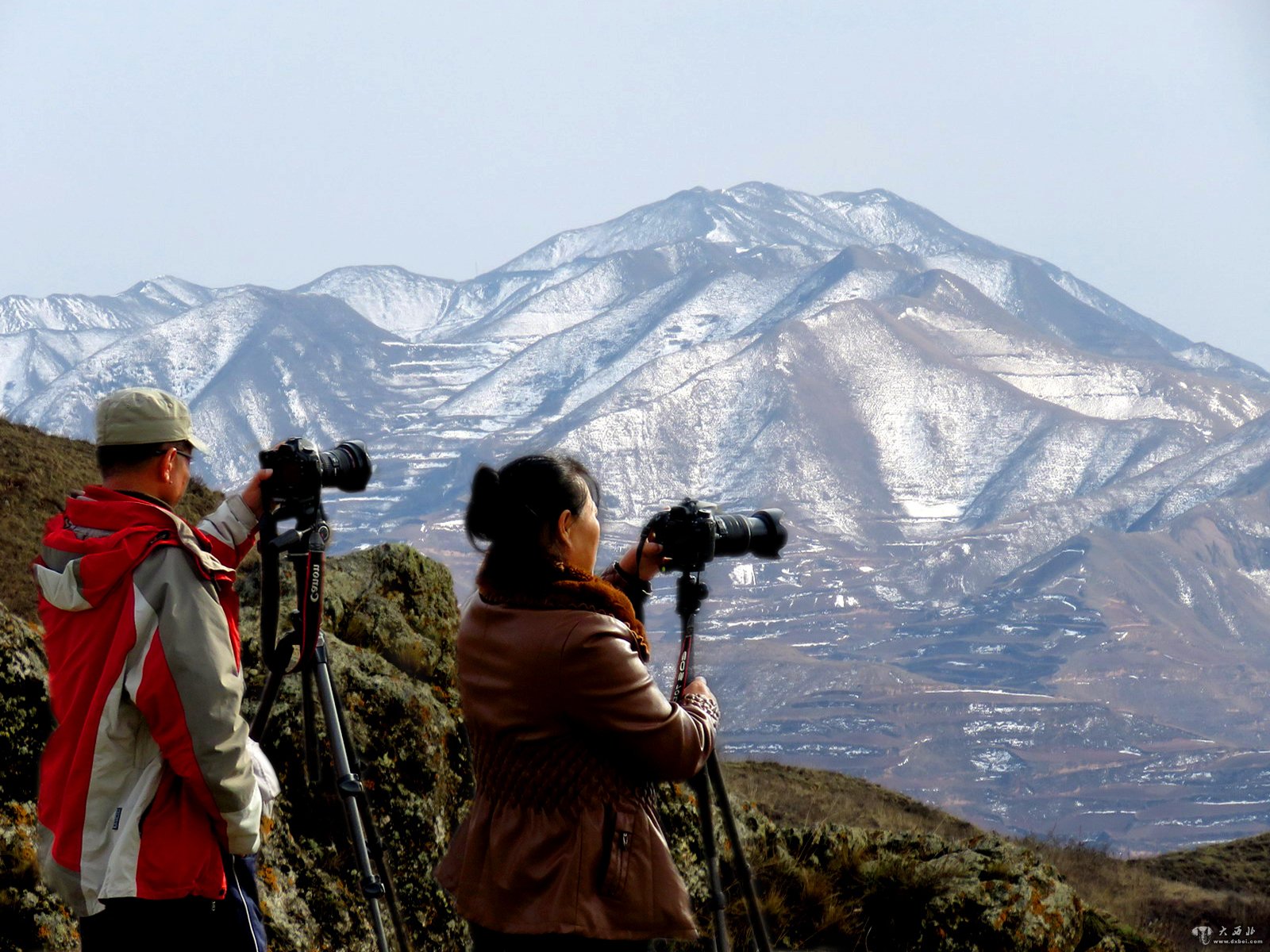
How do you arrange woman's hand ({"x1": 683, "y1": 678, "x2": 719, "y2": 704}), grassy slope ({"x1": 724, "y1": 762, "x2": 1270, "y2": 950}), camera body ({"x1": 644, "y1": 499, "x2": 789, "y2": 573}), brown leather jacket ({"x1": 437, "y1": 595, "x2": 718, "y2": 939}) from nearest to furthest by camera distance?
brown leather jacket ({"x1": 437, "y1": 595, "x2": 718, "y2": 939}), woman's hand ({"x1": 683, "y1": 678, "x2": 719, "y2": 704}), camera body ({"x1": 644, "y1": 499, "x2": 789, "y2": 573}), grassy slope ({"x1": 724, "y1": 762, "x2": 1270, "y2": 950})

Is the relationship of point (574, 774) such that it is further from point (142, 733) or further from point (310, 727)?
point (310, 727)

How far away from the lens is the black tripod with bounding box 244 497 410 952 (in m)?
3.50

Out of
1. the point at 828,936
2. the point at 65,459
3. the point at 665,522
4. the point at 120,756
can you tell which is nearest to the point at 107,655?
the point at 120,756

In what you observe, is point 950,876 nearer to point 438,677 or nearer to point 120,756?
point 438,677

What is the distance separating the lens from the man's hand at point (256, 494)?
3371 mm

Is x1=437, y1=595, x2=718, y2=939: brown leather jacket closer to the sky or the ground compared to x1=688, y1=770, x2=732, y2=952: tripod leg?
closer to the sky

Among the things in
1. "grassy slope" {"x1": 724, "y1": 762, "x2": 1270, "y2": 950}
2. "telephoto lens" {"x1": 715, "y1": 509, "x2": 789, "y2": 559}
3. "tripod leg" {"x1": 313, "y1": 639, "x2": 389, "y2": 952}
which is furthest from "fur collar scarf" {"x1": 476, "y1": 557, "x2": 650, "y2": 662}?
"grassy slope" {"x1": 724, "y1": 762, "x2": 1270, "y2": 950}

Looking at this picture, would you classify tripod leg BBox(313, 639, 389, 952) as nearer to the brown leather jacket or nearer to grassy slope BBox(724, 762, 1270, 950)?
the brown leather jacket

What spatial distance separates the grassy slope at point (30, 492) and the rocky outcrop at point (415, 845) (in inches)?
267

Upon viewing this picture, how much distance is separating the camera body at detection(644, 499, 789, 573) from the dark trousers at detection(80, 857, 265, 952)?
4.29 feet

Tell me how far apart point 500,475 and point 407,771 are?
6.99 ft

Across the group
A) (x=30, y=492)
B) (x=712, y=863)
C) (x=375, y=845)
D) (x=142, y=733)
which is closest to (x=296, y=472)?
(x=142, y=733)

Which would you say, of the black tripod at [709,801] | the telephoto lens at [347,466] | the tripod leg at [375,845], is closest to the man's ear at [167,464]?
the telephoto lens at [347,466]

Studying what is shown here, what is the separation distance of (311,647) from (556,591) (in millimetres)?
1234
